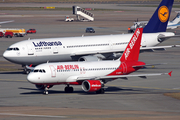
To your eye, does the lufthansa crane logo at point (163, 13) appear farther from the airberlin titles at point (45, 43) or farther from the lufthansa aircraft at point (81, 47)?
the airberlin titles at point (45, 43)

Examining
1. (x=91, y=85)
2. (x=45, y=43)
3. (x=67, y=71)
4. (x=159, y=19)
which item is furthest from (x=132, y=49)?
(x=159, y=19)

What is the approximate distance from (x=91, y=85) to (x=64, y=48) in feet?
66.6

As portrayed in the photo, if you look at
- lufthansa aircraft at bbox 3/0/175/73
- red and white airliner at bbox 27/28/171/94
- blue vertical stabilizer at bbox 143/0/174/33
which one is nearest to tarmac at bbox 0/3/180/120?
red and white airliner at bbox 27/28/171/94

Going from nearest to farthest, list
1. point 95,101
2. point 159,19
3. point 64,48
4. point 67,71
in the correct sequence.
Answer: point 95,101 → point 67,71 → point 64,48 → point 159,19

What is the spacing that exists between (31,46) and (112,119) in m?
30.5

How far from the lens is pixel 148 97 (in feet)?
128

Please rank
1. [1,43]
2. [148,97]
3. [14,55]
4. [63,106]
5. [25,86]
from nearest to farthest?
[63,106], [148,97], [25,86], [14,55], [1,43]

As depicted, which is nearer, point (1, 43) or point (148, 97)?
point (148, 97)

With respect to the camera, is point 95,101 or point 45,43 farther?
point 45,43

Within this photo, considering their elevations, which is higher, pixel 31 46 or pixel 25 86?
pixel 31 46

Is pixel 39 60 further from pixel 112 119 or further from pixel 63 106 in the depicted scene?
pixel 112 119

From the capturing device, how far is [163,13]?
67688 millimetres

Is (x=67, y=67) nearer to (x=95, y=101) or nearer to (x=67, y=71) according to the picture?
(x=67, y=71)

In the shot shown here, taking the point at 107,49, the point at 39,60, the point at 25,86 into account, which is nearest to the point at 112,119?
the point at 25,86
